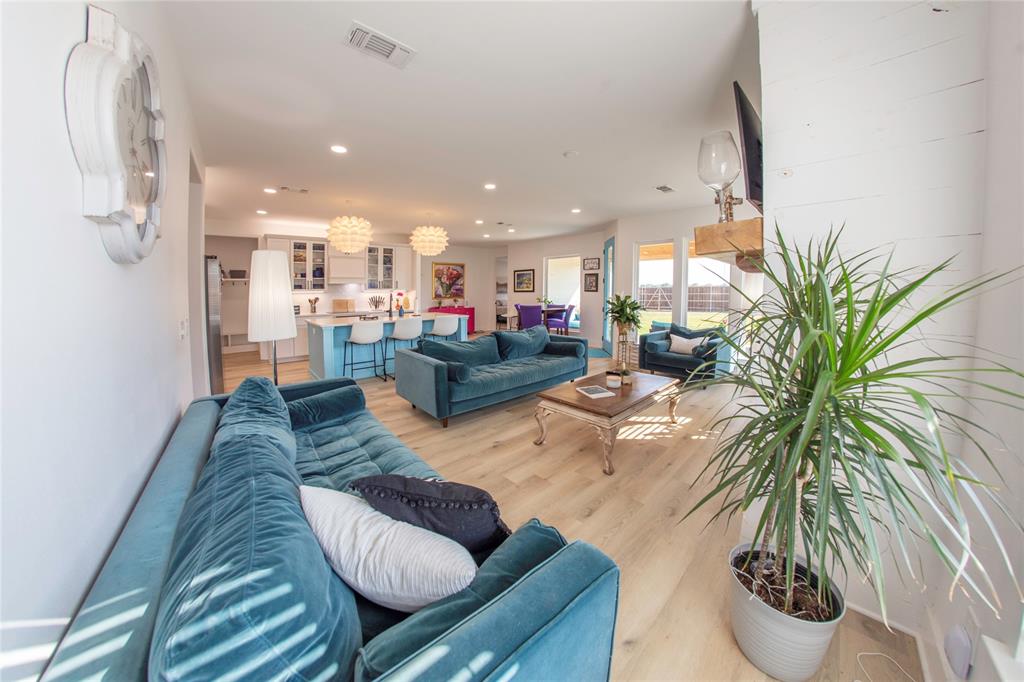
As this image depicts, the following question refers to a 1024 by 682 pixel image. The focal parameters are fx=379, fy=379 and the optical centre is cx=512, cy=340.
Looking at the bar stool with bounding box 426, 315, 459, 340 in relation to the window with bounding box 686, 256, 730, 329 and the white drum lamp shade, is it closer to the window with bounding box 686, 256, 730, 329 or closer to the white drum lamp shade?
the white drum lamp shade

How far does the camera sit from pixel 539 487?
8.00 ft

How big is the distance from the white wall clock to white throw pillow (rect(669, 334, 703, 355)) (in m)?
5.17

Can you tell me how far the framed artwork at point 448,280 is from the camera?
9.94 meters

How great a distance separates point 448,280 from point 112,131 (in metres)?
9.45

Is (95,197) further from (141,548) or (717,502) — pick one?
(717,502)

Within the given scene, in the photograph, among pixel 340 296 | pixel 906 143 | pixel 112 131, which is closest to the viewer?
pixel 112 131

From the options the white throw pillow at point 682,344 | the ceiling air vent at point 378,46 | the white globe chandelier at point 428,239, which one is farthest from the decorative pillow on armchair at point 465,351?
the white throw pillow at point 682,344

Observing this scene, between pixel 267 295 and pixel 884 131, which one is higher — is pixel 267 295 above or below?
below

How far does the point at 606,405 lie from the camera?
9.24 feet

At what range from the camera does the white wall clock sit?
76 cm

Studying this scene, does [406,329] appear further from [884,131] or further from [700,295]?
[884,131]

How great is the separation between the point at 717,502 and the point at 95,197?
2.85m

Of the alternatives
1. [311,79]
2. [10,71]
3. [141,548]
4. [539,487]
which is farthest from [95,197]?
[539,487]

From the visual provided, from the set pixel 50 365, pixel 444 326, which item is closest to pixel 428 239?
pixel 444 326
